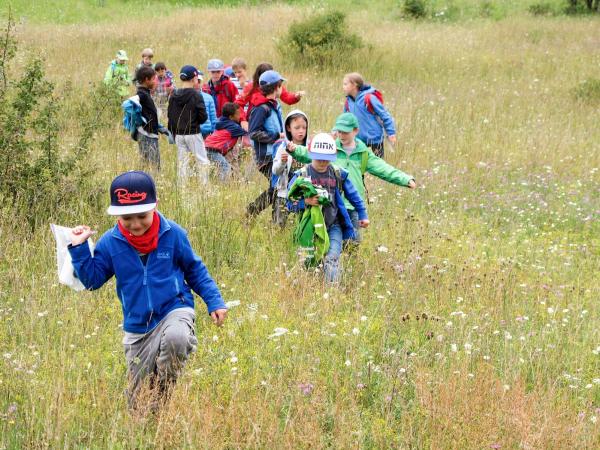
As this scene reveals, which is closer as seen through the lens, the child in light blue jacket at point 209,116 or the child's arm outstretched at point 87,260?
the child's arm outstretched at point 87,260

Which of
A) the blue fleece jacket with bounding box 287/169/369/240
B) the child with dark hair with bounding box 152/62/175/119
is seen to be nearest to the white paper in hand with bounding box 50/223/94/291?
the blue fleece jacket with bounding box 287/169/369/240

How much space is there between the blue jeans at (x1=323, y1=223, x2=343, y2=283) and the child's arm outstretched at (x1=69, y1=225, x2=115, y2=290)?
268 cm

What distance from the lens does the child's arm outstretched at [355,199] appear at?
7133mm

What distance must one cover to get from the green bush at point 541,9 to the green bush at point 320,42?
13.5 meters

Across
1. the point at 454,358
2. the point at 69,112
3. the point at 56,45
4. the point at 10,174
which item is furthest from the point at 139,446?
the point at 56,45

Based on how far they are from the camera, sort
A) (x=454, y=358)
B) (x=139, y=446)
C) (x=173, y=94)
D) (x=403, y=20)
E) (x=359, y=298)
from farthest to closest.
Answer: (x=403, y=20)
(x=173, y=94)
(x=359, y=298)
(x=454, y=358)
(x=139, y=446)

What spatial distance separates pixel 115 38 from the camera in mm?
22547

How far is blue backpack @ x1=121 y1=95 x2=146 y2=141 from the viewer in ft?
32.2

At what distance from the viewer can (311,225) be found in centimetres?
679

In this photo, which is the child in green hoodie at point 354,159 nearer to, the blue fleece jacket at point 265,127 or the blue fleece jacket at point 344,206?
the blue fleece jacket at point 344,206

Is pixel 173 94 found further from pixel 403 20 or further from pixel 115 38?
pixel 403 20

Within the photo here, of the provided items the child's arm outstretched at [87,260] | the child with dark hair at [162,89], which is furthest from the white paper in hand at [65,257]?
the child with dark hair at [162,89]

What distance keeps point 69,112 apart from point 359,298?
9.97m

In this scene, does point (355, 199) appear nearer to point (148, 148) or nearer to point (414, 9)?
point (148, 148)
